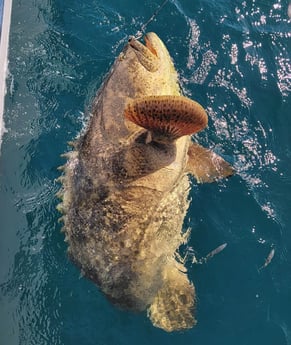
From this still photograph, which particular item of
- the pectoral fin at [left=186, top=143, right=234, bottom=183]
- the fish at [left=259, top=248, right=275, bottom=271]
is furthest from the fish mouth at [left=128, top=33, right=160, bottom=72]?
the fish at [left=259, top=248, right=275, bottom=271]

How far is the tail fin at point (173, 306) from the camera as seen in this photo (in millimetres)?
4988

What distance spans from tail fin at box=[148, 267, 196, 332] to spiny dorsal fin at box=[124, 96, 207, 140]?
171 cm

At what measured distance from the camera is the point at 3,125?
6438 millimetres

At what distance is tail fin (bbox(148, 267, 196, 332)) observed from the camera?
16.4 feet

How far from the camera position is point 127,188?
14.6ft

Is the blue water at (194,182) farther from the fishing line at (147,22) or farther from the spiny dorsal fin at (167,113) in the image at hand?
the spiny dorsal fin at (167,113)

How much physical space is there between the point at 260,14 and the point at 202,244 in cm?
348

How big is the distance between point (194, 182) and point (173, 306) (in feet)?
5.37

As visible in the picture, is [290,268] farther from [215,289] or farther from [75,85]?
[75,85]

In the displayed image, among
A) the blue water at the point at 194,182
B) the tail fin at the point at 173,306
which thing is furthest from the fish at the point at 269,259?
the tail fin at the point at 173,306

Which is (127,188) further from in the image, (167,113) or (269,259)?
(269,259)

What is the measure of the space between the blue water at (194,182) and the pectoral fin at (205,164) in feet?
2.92

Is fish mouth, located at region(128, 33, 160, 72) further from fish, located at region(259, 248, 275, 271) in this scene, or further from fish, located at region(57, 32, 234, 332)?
fish, located at region(259, 248, 275, 271)

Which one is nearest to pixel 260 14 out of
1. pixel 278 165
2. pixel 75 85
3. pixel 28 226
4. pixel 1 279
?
pixel 278 165
